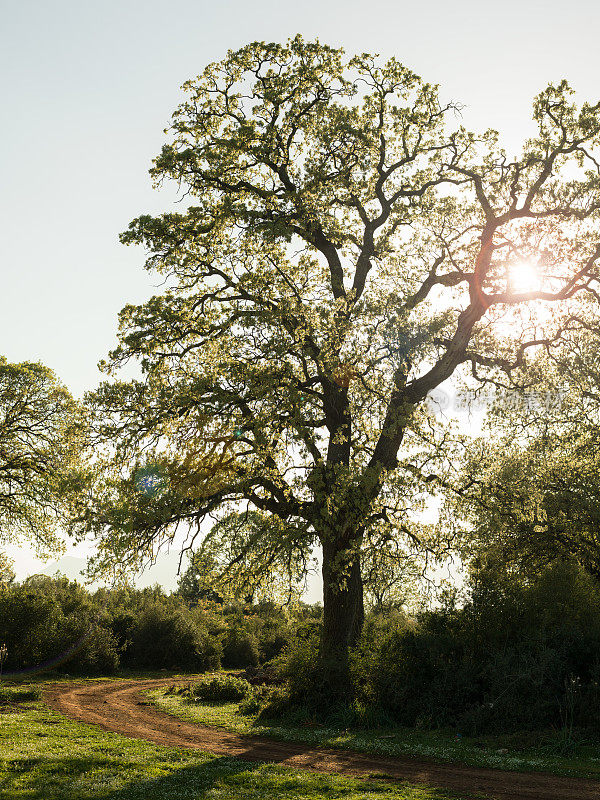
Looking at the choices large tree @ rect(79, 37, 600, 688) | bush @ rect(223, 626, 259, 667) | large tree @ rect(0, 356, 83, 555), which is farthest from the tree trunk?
bush @ rect(223, 626, 259, 667)

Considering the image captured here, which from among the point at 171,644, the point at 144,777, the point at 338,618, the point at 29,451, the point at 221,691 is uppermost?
the point at 29,451

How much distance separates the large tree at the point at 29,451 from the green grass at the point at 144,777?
1966cm

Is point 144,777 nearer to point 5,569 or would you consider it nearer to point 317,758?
point 317,758

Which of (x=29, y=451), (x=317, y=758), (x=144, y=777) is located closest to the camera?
(x=144, y=777)

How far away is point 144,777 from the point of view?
1110 centimetres

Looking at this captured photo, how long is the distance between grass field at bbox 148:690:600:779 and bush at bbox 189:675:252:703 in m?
6.78

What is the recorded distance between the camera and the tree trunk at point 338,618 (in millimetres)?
18984

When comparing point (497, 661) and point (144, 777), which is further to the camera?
point (497, 661)

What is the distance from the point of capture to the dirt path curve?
10.7 meters

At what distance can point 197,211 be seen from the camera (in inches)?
781

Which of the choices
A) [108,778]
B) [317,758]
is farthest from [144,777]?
[317,758]

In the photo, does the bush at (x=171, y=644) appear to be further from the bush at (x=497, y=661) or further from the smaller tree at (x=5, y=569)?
the bush at (x=497, y=661)

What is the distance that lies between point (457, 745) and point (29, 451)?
89.6 ft

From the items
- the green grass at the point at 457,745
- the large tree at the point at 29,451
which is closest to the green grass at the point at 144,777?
the green grass at the point at 457,745
